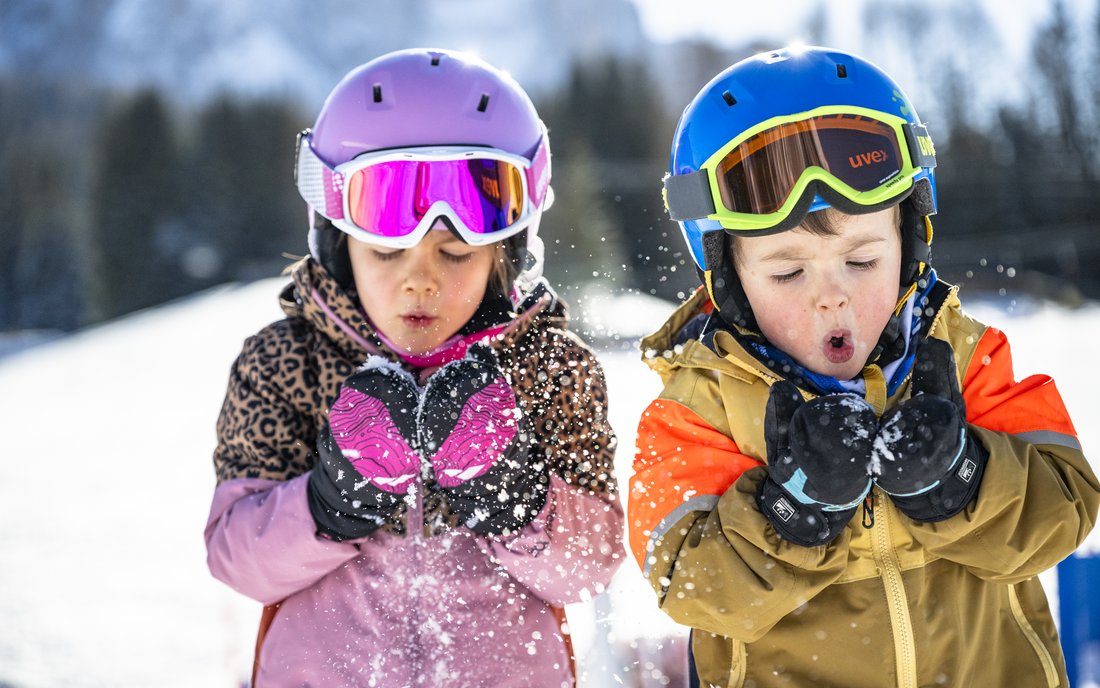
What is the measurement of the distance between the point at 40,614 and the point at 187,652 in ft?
3.29

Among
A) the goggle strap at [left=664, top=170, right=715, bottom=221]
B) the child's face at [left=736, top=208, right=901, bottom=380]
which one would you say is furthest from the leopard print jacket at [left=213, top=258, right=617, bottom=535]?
the child's face at [left=736, top=208, right=901, bottom=380]

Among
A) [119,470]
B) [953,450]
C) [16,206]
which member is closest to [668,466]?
[953,450]

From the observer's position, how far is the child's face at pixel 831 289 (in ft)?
8.25

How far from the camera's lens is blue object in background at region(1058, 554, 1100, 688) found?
10.5ft

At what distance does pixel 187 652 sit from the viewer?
4391 mm

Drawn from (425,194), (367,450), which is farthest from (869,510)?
(425,194)

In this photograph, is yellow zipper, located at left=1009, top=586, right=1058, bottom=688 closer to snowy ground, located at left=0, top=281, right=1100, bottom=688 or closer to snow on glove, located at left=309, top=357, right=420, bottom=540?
snowy ground, located at left=0, top=281, right=1100, bottom=688

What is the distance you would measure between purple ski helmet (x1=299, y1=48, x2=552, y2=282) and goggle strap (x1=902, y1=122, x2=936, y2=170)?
1135mm

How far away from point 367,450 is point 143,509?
5.37 metres

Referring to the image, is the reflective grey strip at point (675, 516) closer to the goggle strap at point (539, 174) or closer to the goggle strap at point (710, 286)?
the goggle strap at point (710, 286)

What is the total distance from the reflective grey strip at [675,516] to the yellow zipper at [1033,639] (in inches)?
32.1

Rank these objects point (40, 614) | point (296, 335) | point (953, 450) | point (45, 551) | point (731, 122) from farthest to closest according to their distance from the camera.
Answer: point (45, 551), point (40, 614), point (296, 335), point (731, 122), point (953, 450)

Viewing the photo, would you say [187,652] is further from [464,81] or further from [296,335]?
[464,81]

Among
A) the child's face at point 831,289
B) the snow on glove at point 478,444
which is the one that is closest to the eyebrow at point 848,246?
the child's face at point 831,289
